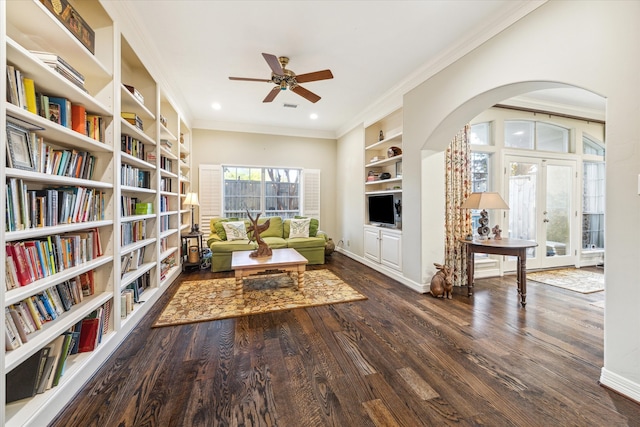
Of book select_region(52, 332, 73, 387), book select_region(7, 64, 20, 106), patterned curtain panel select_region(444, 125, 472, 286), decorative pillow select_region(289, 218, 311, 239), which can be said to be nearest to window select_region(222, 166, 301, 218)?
decorative pillow select_region(289, 218, 311, 239)

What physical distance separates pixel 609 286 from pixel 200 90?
506cm

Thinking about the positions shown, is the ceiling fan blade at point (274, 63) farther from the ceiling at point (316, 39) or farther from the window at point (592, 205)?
the window at point (592, 205)

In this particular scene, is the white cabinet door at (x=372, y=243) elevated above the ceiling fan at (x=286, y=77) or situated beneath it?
situated beneath

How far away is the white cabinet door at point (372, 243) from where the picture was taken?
4.62 metres

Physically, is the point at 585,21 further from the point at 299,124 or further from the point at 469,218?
the point at 299,124

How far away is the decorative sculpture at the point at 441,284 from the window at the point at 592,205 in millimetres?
3620

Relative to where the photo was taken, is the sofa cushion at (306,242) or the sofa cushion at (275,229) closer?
the sofa cushion at (306,242)

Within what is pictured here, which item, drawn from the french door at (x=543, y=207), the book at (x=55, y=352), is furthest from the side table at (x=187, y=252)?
the french door at (x=543, y=207)

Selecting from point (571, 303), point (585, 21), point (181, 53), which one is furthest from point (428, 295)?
point (181, 53)

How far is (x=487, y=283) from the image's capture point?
3.88 meters

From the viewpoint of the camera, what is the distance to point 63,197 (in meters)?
1.70

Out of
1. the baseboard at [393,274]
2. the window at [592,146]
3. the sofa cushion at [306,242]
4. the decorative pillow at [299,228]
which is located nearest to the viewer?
the baseboard at [393,274]

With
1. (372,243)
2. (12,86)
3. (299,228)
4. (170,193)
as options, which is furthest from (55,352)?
(372,243)

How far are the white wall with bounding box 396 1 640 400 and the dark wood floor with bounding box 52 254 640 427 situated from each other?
0.39m
